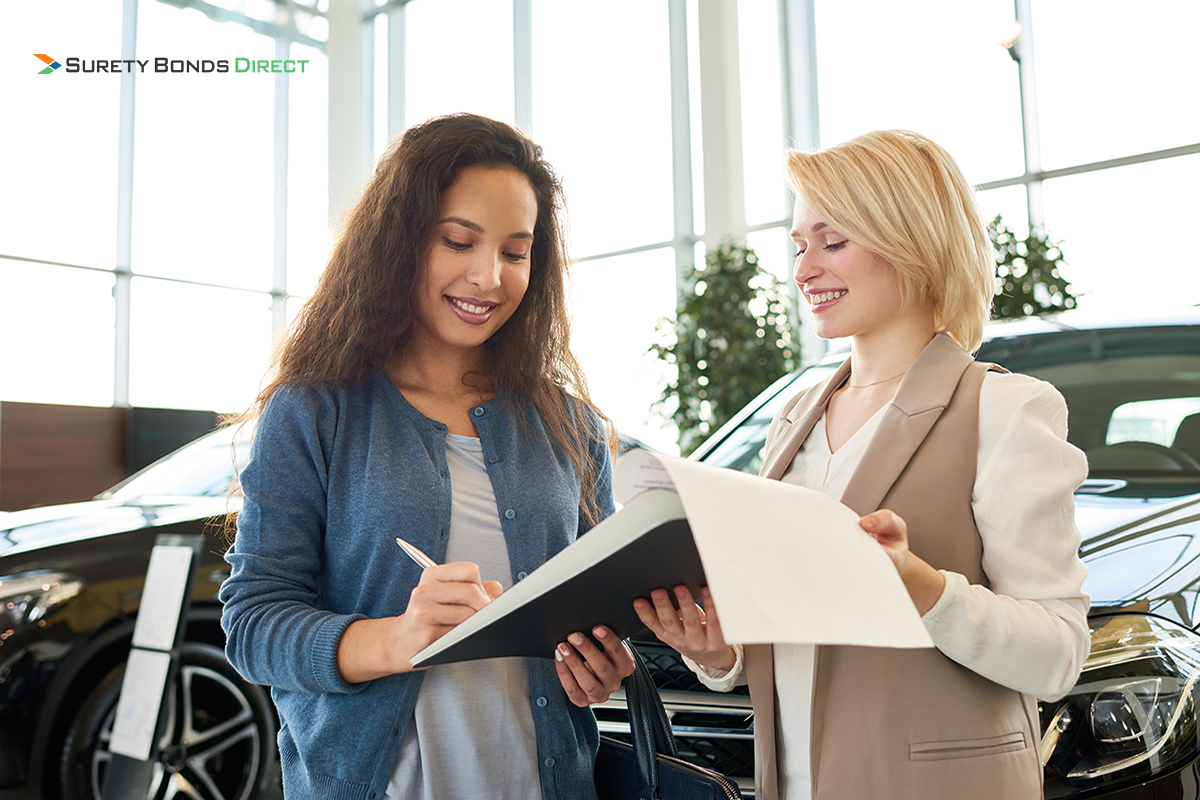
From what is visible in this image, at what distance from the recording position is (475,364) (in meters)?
1.11

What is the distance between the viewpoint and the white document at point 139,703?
7.41 feet

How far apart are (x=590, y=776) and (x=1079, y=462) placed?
0.56 m

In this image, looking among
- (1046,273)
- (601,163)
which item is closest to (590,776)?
(1046,273)

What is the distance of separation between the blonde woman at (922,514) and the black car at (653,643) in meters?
0.47

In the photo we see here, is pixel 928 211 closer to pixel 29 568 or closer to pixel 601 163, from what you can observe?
pixel 29 568

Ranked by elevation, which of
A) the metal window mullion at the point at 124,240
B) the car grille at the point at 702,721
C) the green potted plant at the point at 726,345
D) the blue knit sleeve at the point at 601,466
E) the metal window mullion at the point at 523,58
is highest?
the metal window mullion at the point at 523,58

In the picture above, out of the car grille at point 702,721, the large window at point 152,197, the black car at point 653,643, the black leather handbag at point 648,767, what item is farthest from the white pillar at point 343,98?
the black leather handbag at point 648,767

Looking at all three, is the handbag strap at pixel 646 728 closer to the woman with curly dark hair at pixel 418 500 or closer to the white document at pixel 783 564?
the woman with curly dark hair at pixel 418 500

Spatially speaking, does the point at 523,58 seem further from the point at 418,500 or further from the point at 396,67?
the point at 418,500

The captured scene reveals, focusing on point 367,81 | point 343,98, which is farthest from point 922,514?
point 367,81

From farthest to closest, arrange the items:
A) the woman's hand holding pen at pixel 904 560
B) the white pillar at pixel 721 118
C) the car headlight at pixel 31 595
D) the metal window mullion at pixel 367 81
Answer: the metal window mullion at pixel 367 81
the white pillar at pixel 721 118
the car headlight at pixel 31 595
the woman's hand holding pen at pixel 904 560

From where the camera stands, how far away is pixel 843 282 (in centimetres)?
99

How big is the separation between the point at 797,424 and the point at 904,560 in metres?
0.36

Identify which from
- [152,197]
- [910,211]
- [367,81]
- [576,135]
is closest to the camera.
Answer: [910,211]
